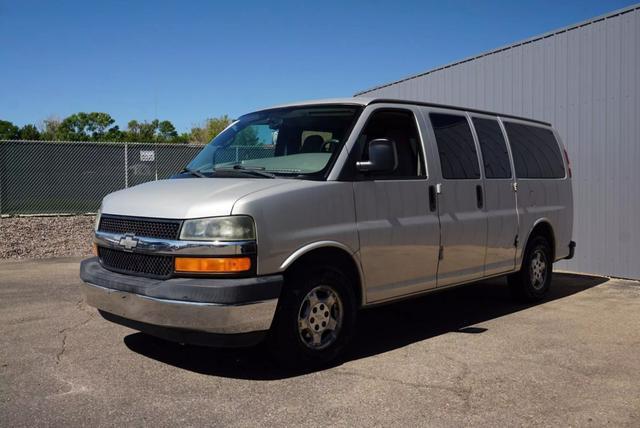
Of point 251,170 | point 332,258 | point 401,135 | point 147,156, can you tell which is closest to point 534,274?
point 401,135

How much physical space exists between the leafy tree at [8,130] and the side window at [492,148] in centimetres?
7103

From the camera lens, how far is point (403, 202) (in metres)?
5.41

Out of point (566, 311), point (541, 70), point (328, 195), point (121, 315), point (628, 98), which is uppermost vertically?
point (541, 70)

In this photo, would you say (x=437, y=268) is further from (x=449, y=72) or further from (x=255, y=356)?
(x=449, y=72)

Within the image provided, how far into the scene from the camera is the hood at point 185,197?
4.34 meters

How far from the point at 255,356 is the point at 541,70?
24.2 feet

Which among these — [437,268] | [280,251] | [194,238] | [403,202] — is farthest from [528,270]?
[194,238]

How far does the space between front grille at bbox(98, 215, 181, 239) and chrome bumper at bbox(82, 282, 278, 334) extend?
448 mm

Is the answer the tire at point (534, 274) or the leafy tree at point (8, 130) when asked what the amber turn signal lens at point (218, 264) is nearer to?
the tire at point (534, 274)

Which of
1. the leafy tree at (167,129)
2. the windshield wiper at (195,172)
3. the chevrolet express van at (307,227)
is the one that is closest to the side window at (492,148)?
the chevrolet express van at (307,227)

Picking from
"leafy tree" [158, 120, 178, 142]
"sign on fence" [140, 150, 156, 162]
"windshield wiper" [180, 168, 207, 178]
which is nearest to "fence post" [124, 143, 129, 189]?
"sign on fence" [140, 150, 156, 162]

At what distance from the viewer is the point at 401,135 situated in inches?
223

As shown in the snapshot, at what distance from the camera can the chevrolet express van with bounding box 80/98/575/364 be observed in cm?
429

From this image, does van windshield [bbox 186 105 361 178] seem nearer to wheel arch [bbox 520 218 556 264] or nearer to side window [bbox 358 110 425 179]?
side window [bbox 358 110 425 179]
